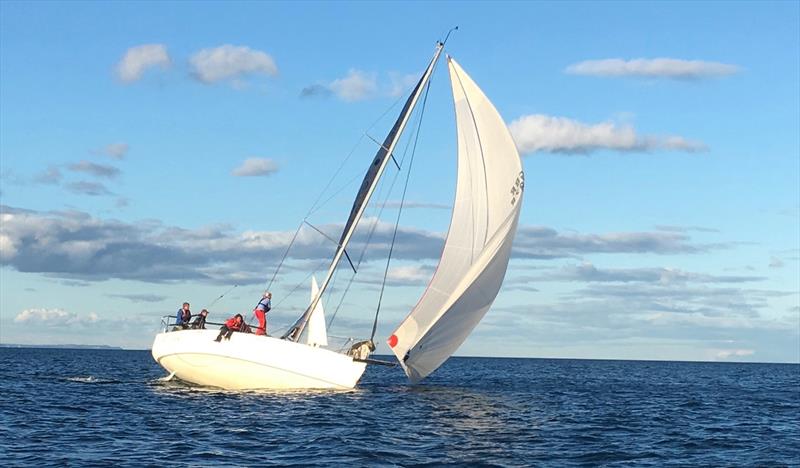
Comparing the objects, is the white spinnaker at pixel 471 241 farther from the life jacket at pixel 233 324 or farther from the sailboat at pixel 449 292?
the life jacket at pixel 233 324

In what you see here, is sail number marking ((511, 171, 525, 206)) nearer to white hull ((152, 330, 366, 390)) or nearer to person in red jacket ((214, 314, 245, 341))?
white hull ((152, 330, 366, 390))

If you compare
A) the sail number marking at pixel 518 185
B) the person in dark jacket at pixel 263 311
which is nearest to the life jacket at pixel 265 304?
the person in dark jacket at pixel 263 311

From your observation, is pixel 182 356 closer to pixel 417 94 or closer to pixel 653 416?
pixel 417 94

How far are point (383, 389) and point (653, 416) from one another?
10541 millimetres

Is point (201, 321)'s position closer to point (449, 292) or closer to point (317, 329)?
point (317, 329)

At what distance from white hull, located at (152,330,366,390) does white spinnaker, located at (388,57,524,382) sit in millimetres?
2266

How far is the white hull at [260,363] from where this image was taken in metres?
30.8

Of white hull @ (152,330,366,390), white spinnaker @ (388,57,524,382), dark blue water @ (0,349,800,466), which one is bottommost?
dark blue water @ (0,349,800,466)

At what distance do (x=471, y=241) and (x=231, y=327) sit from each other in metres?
8.01

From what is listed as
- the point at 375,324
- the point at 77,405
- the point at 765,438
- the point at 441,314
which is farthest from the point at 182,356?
the point at 765,438

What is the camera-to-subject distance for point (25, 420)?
2584 centimetres

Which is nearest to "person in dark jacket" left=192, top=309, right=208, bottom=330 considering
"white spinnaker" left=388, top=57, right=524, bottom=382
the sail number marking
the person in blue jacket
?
the person in blue jacket

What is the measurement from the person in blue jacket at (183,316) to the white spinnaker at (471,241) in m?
7.31

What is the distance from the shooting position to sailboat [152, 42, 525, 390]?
1246 inches
